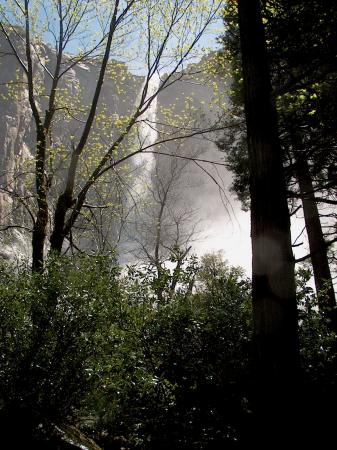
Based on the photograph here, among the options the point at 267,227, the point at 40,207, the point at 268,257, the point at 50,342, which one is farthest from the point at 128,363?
the point at 40,207

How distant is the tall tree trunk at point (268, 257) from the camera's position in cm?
305

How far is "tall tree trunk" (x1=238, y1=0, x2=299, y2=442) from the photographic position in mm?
3055

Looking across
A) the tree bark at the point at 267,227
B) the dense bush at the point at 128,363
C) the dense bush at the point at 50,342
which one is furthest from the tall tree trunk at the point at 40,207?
the tree bark at the point at 267,227

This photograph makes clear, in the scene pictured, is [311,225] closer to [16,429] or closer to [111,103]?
[16,429]

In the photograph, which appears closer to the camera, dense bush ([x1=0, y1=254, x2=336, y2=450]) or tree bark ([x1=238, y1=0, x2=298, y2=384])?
tree bark ([x1=238, y1=0, x2=298, y2=384])

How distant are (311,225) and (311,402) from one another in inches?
259

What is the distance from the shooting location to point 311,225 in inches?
379

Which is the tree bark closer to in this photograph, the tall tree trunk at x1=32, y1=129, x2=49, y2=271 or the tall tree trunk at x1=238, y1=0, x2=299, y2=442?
the tall tree trunk at x1=238, y1=0, x2=299, y2=442

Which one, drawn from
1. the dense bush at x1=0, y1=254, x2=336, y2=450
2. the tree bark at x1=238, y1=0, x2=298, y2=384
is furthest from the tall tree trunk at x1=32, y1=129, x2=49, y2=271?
the tree bark at x1=238, y1=0, x2=298, y2=384

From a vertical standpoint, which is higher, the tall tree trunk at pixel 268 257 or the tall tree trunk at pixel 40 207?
the tall tree trunk at pixel 40 207

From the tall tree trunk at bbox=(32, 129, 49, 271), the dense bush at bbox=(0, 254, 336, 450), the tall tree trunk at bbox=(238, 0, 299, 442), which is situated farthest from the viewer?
the tall tree trunk at bbox=(32, 129, 49, 271)

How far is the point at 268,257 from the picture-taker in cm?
329

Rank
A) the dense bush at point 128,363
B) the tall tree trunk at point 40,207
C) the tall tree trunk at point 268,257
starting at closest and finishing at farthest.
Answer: the tall tree trunk at point 268,257 → the dense bush at point 128,363 → the tall tree trunk at point 40,207

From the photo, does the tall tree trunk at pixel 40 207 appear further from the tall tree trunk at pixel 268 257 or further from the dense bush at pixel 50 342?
the tall tree trunk at pixel 268 257
